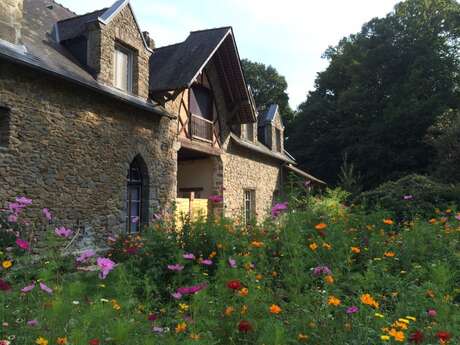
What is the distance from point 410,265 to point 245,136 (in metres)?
12.7

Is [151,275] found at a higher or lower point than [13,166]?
lower

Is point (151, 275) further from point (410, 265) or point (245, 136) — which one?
point (245, 136)

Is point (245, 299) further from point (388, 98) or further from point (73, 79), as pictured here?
point (388, 98)

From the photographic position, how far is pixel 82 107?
26.3 ft

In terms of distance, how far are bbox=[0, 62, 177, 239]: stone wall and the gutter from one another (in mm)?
239

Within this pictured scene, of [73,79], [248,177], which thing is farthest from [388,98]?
[73,79]

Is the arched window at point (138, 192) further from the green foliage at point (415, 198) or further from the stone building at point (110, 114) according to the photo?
the green foliage at point (415, 198)

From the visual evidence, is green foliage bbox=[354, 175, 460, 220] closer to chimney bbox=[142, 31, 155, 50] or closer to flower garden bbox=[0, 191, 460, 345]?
flower garden bbox=[0, 191, 460, 345]

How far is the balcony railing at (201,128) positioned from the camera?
12.0 metres

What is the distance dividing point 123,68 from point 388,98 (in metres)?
22.7

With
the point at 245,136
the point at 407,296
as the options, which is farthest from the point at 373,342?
the point at 245,136

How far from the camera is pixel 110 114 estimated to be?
8703 millimetres

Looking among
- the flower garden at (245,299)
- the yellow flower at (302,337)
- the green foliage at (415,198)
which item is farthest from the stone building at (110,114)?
the yellow flower at (302,337)

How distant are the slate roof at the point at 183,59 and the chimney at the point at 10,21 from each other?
3.57 metres
